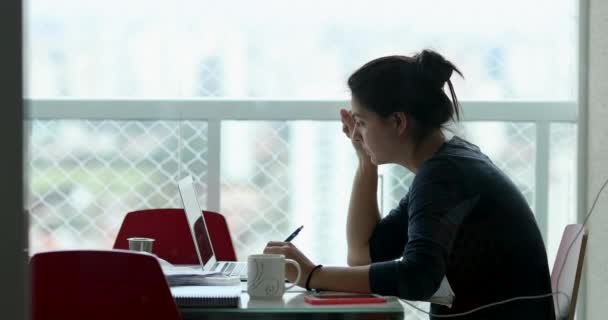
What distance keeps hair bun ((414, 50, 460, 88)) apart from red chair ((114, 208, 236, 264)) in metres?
0.94

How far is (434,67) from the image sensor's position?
6.14ft

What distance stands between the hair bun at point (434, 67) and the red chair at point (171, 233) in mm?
938

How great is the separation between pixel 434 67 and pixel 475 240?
0.41m

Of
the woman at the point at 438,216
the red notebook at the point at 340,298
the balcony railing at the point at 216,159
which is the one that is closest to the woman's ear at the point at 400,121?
the woman at the point at 438,216

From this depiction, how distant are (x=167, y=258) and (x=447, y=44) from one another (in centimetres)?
136

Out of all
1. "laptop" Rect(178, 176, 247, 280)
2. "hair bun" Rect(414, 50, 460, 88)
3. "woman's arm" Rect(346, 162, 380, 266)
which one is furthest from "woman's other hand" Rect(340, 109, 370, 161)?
"laptop" Rect(178, 176, 247, 280)

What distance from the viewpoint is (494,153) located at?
3180 mm

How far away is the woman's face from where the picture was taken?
1.86 meters

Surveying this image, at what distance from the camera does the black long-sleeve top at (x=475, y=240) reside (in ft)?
5.39

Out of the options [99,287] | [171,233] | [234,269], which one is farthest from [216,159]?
[99,287]

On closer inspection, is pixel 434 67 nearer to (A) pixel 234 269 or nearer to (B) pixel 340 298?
(B) pixel 340 298

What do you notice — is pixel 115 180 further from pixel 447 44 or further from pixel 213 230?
pixel 447 44
